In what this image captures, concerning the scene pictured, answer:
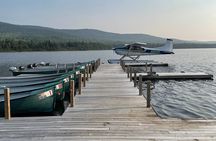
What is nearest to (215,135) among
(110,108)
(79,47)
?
(110,108)

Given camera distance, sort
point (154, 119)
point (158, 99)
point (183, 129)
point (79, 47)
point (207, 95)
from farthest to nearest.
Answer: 1. point (79, 47)
2. point (207, 95)
3. point (158, 99)
4. point (154, 119)
5. point (183, 129)

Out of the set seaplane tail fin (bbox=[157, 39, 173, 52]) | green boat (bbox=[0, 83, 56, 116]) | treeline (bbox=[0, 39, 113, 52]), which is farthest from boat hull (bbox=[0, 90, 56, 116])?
treeline (bbox=[0, 39, 113, 52])

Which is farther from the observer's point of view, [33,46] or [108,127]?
[33,46]

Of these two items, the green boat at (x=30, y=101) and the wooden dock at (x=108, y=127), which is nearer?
the wooden dock at (x=108, y=127)

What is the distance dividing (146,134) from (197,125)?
1313mm

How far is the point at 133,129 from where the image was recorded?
679 centimetres

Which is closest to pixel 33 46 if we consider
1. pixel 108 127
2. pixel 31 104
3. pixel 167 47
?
pixel 167 47

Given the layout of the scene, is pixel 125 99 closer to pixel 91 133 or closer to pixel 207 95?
pixel 91 133

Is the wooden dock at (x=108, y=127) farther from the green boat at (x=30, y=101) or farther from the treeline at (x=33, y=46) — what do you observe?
the treeline at (x=33, y=46)

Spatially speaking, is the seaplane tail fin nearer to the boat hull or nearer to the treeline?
the boat hull

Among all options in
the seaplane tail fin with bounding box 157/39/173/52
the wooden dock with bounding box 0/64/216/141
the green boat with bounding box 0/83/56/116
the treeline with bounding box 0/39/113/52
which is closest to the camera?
the wooden dock with bounding box 0/64/216/141

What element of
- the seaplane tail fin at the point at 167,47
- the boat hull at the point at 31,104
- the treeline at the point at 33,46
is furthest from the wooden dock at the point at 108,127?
the treeline at the point at 33,46

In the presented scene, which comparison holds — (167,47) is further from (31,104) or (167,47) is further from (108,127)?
(108,127)

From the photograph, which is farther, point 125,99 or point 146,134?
point 125,99
